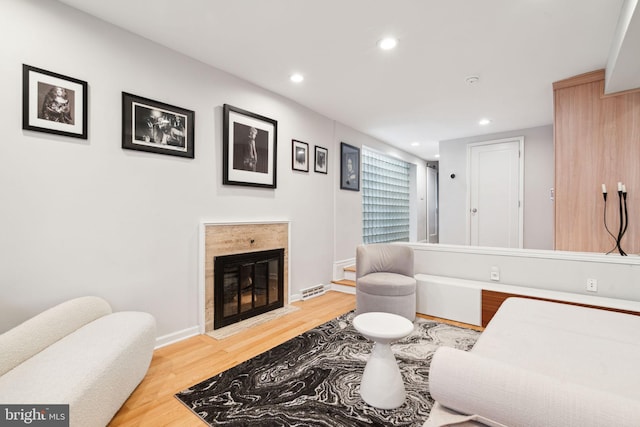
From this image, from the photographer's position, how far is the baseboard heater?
3890 mm

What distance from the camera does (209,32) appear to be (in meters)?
2.33

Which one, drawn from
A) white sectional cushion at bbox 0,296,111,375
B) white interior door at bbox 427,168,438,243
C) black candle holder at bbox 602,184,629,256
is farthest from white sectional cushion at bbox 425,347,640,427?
white interior door at bbox 427,168,438,243

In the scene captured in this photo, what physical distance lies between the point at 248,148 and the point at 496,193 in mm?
4314

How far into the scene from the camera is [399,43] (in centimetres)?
243

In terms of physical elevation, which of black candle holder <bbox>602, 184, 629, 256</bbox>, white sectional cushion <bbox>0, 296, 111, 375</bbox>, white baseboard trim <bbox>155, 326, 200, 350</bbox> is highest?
black candle holder <bbox>602, 184, 629, 256</bbox>

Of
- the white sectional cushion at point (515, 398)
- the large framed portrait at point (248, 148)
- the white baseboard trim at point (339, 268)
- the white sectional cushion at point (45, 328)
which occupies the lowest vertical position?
the white baseboard trim at point (339, 268)

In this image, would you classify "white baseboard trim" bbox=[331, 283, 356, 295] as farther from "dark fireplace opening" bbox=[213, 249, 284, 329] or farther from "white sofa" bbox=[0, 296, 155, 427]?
"white sofa" bbox=[0, 296, 155, 427]

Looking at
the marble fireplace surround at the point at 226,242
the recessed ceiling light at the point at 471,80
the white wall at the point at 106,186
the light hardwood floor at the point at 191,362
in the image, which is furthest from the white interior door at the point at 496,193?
the white wall at the point at 106,186

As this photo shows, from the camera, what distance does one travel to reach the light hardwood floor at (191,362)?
5.47 feet

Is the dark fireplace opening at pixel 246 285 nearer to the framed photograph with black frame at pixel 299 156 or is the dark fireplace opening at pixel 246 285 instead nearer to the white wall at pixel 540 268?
the framed photograph with black frame at pixel 299 156

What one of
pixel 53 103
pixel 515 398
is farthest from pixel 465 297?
pixel 53 103

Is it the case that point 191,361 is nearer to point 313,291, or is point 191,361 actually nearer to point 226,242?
point 226,242

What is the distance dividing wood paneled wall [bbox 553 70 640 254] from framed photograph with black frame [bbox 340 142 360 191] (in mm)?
2621

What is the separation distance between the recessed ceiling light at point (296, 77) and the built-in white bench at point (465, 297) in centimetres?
255
